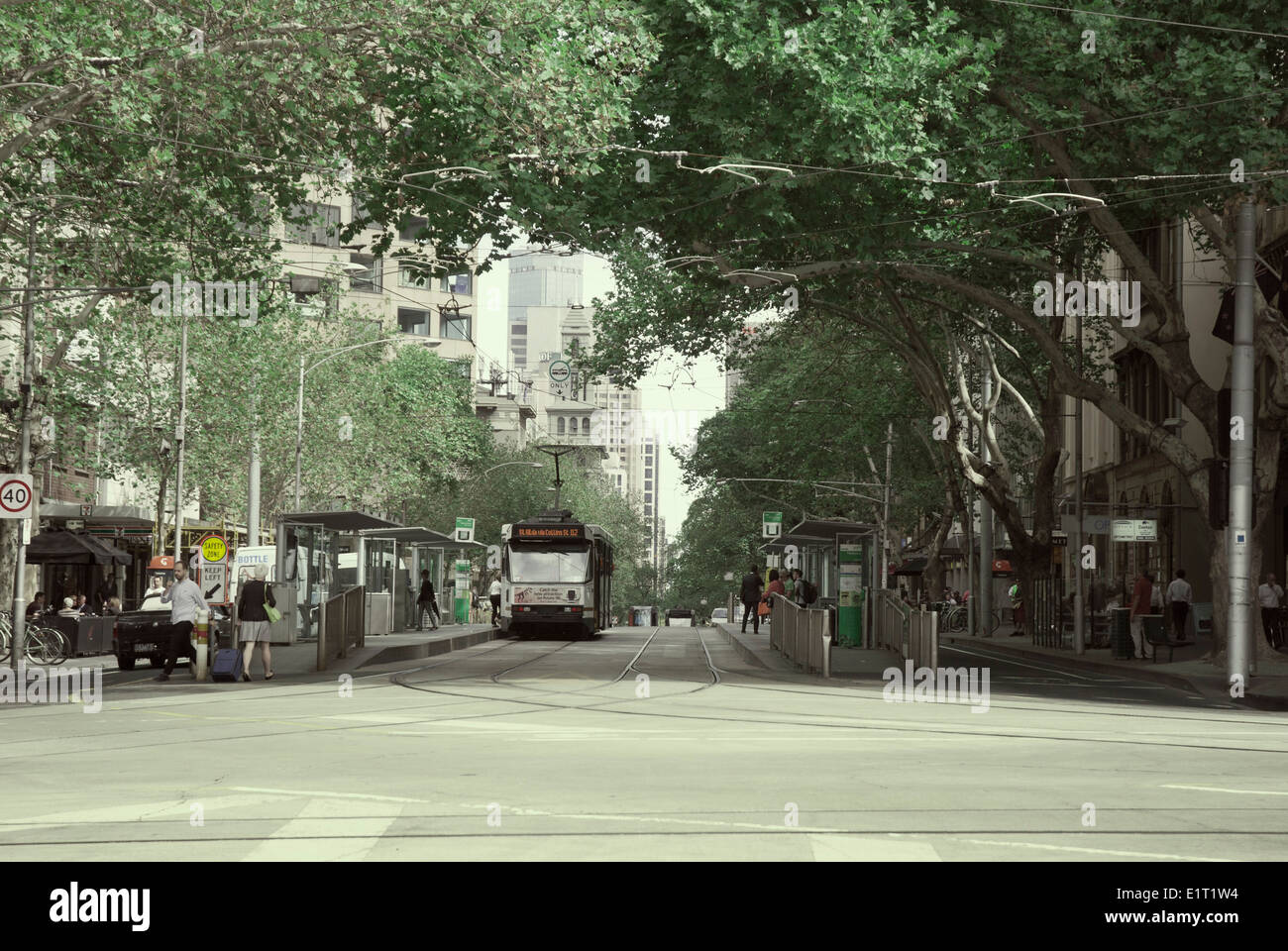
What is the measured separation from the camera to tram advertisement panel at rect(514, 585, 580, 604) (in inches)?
1828

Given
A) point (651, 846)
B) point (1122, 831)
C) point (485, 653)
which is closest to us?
point (651, 846)

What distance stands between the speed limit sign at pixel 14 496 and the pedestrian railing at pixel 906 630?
13.3m

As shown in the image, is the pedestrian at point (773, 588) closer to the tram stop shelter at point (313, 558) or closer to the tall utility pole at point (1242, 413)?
the tram stop shelter at point (313, 558)

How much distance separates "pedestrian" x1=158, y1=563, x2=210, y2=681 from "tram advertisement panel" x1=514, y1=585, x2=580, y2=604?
20490mm

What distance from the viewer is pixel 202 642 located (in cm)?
2575

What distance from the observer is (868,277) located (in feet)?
98.0

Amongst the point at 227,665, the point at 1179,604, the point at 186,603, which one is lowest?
the point at 227,665

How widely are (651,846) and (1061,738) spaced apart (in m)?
8.28

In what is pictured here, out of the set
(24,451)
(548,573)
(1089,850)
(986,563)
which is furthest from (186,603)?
(986,563)

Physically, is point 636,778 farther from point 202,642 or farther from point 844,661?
point 844,661

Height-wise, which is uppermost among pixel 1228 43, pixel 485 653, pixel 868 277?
pixel 1228 43

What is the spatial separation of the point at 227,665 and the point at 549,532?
21.5 metres
